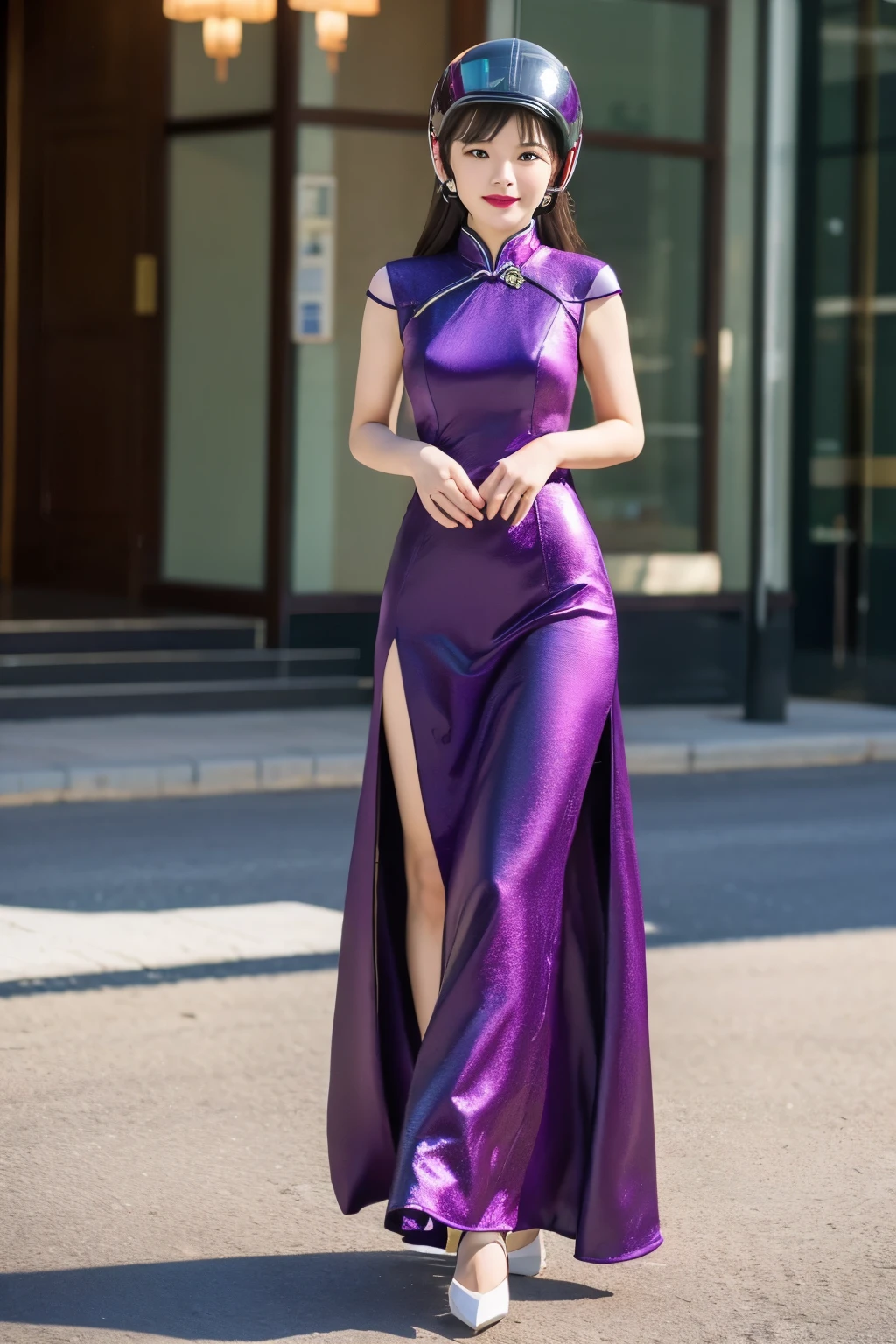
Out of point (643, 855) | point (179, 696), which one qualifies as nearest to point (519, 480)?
point (643, 855)

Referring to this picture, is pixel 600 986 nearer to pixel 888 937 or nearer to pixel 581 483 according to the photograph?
pixel 888 937

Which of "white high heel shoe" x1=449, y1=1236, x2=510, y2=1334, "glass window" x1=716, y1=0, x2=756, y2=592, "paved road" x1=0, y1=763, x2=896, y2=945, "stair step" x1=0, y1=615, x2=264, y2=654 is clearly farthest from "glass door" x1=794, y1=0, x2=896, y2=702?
"white high heel shoe" x1=449, y1=1236, x2=510, y2=1334

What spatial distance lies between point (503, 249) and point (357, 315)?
1048 cm

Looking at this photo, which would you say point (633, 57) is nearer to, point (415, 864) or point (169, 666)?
point (169, 666)

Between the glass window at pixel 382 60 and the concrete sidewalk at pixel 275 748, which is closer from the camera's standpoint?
the concrete sidewalk at pixel 275 748

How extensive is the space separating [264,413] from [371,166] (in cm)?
165

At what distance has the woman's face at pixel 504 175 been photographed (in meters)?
3.73

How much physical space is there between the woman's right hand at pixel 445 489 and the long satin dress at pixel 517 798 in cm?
8

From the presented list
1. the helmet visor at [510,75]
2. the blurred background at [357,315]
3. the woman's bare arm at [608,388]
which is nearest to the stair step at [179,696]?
the blurred background at [357,315]

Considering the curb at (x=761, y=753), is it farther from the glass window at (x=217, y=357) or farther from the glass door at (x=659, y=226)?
the glass window at (x=217, y=357)

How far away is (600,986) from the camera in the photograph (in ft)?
12.4

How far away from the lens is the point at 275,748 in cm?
1127

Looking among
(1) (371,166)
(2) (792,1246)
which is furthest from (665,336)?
(2) (792,1246)

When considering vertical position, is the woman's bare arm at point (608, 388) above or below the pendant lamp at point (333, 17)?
below
